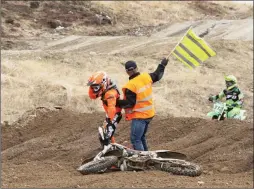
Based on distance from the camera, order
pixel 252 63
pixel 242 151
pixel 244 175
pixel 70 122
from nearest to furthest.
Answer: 1. pixel 244 175
2. pixel 242 151
3. pixel 70 122
4. pixel 252 63

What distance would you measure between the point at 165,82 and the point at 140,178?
A: 505 inches

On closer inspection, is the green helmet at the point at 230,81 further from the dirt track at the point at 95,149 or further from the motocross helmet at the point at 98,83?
the motocross helmet at the point at 98,83

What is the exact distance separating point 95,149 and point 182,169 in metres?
2.20

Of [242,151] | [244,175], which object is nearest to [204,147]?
[242,151]

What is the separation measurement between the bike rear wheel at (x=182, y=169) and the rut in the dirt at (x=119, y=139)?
784mm

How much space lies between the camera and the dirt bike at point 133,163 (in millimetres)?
9086

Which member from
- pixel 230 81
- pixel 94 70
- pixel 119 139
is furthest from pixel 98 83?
pixel 94 70

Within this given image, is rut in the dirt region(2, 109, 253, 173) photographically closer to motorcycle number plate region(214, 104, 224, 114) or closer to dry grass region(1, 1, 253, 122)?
motorcycle number plate region(214, 104, 224, 114)

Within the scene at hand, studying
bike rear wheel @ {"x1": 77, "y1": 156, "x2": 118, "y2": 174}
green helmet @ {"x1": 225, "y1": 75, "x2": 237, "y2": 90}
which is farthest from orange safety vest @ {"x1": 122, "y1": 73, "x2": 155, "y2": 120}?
green helmet @ {"x1": 225, "y1": 75, "x2": 237, "y2": 90}

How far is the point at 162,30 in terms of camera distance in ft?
107

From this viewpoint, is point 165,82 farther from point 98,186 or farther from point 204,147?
point 98,186

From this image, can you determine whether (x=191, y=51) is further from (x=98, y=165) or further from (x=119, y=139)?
(x=98, y=165)

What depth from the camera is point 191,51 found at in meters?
10.5

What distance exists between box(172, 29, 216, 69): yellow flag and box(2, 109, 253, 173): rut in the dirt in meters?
1.77
